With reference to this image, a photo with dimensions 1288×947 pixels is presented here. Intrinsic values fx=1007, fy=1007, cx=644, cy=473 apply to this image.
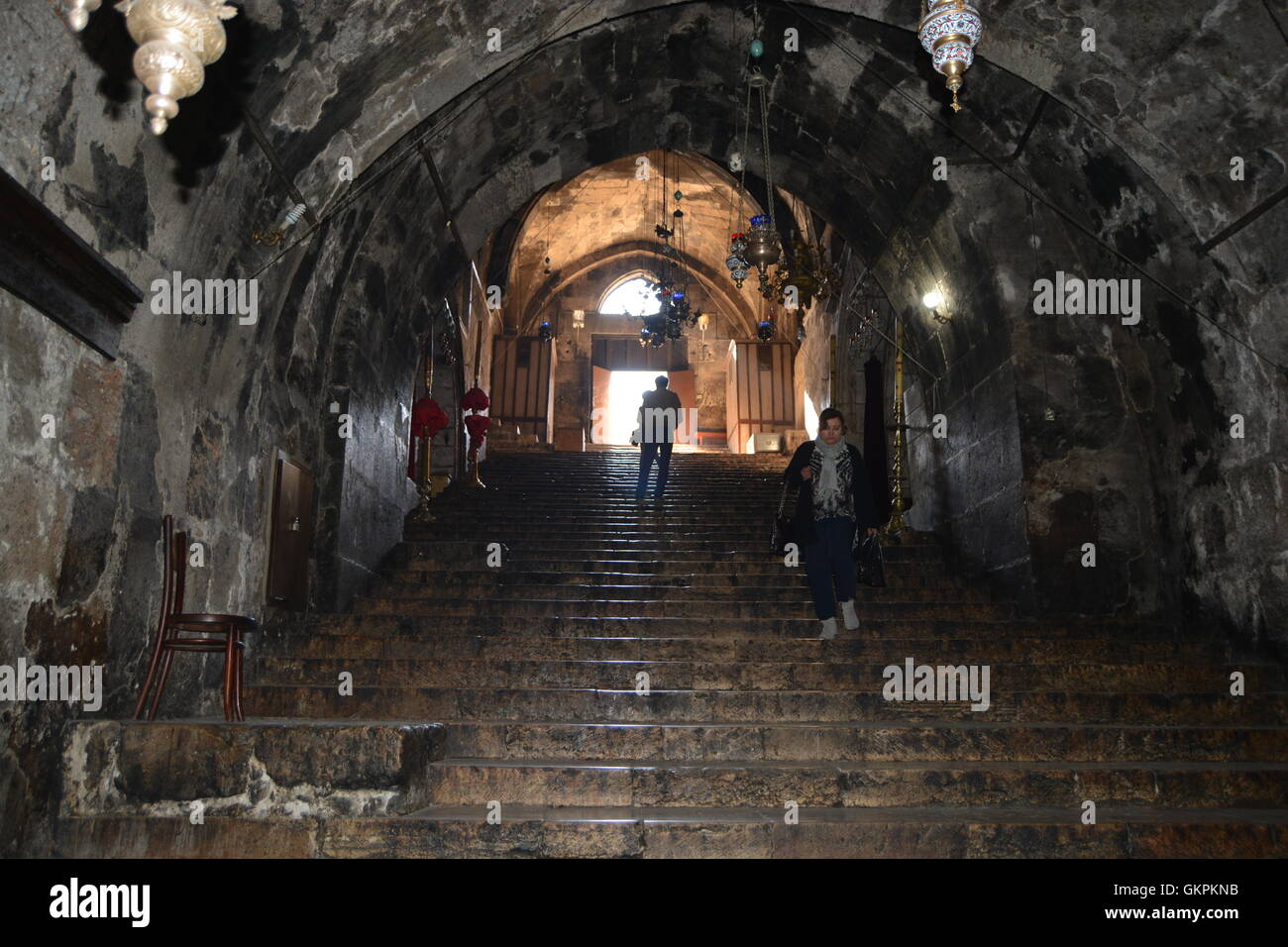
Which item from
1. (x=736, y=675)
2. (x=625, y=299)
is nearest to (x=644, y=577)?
(x=736, y=675)

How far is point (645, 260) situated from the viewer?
75.7ft

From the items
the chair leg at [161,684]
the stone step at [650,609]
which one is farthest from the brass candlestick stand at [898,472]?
the chair leg at [161,684]

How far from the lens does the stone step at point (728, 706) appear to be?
16.9 ft

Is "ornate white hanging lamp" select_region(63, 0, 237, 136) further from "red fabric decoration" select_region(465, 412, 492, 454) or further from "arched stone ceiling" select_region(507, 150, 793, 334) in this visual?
"arched stone ceiling" select_region(507, 150, 793, 334)

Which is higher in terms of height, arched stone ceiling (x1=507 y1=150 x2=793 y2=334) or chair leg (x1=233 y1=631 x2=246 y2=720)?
arched stone ceiling (x1=507 y1=150 x2=793 y2=334)

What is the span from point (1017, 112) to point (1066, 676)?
3479 mm

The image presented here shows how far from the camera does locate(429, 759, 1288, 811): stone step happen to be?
4.18 metres

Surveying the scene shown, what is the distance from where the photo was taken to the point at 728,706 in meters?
5.16

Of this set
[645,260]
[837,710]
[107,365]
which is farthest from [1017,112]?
[645,260]

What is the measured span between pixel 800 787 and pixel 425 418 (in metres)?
6.69

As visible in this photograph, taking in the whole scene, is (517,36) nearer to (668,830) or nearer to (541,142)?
(541,142)

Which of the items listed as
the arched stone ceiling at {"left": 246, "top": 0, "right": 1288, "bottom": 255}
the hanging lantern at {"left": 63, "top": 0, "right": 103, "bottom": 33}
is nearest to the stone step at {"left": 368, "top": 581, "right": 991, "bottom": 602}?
the arched stone ceiling at {"left": 246, "top": 0, "right": 1288, "bottom": 255}

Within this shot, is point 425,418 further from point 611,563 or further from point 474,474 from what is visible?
point 611,563

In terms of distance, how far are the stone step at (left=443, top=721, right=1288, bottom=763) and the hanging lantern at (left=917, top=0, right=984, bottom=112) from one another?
2831 mm
